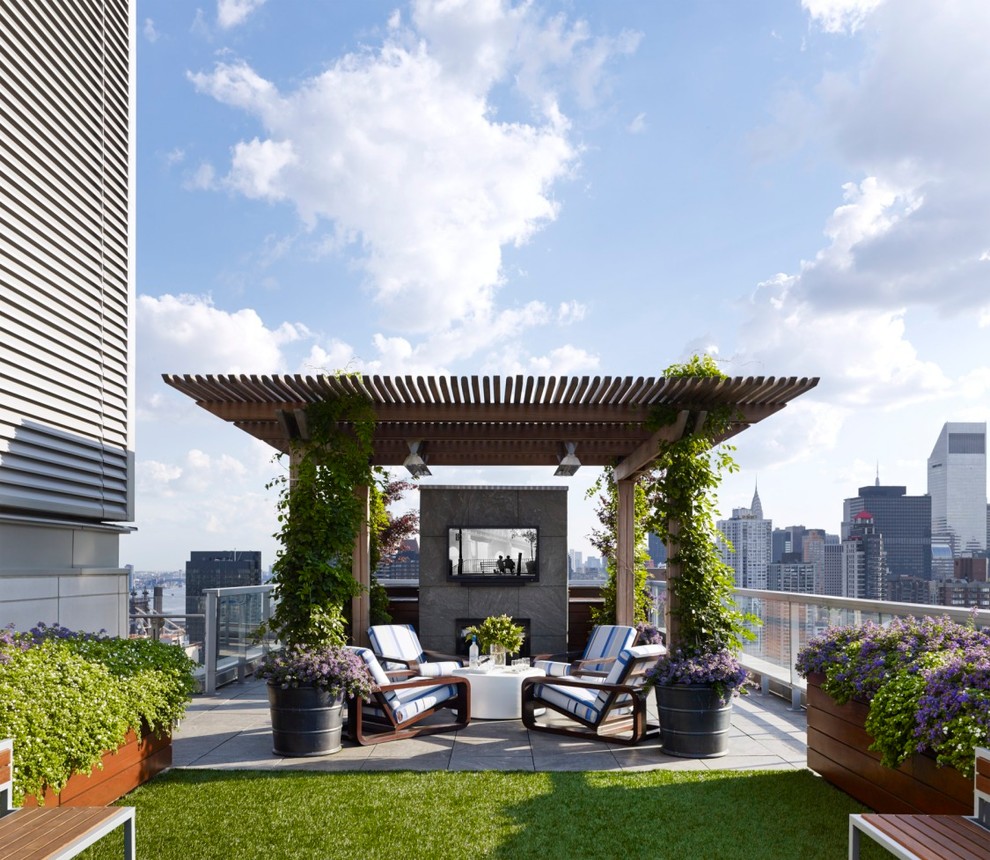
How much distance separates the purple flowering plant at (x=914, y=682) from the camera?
3.95 m

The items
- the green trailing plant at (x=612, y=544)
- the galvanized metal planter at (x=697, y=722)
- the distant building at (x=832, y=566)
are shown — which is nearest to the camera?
the galvanized metal planter at (x=697, y=722)

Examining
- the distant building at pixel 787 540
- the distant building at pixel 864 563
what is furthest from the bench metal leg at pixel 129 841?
the distant building at pixel 787 540

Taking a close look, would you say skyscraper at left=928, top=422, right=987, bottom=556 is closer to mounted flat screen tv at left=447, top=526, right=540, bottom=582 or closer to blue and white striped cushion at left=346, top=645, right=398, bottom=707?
mounted flat screen tv at left=447, top=526, right=540, bottom=582

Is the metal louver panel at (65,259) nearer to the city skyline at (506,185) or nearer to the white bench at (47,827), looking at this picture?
the city skyline at (506,185)

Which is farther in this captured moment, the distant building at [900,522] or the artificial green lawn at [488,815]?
the distant building at [900,522]

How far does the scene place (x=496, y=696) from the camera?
7.91 m

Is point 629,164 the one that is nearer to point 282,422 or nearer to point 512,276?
point 512,276

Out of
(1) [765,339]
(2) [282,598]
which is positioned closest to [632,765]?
(2) [282,598]

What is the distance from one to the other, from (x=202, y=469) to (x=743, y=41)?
7035 mm

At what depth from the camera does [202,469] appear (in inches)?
349

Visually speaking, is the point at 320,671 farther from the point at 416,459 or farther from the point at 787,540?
the point at 787,540

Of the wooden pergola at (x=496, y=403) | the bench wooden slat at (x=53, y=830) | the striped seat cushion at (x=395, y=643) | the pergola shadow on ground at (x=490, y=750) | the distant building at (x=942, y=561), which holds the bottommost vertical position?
the distant building at (x=942, y=561)

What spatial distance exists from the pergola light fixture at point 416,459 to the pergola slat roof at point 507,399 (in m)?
0.40

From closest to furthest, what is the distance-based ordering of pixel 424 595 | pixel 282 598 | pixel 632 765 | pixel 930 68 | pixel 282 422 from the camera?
pixel 632 765
pixel 282 598
pixel 282 422
pixel 930 68
pixel 424 595
